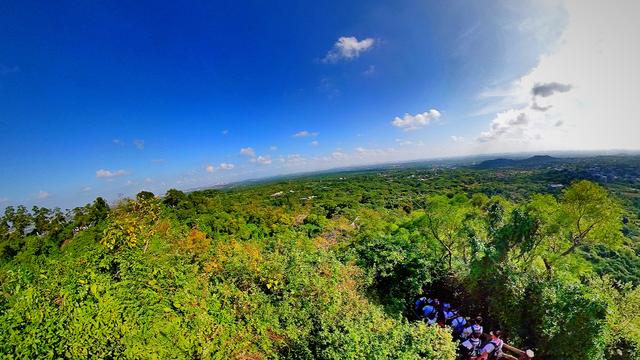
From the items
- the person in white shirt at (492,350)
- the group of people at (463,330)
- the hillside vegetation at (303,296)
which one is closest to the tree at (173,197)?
the hillside vegetation at (303,296)

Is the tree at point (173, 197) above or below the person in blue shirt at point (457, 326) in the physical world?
above

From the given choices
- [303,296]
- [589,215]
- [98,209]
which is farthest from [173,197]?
[589,215]

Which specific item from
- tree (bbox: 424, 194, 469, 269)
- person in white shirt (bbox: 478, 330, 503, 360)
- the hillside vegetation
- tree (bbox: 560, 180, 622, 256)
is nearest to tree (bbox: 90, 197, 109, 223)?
the hillside vegetation

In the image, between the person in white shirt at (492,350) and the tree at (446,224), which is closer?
the person in white shirt at (492,350)

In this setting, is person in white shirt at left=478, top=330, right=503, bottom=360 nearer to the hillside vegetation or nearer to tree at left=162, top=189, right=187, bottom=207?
the hillside vegetation

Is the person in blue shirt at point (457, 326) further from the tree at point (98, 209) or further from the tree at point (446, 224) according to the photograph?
the tree at point (98, 209)

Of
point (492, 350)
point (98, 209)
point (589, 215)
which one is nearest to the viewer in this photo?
point (492, 350)

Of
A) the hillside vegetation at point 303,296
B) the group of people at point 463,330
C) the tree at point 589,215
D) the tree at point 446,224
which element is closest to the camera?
the hillside vegetation at point 303,296

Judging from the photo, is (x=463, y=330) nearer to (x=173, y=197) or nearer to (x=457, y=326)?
(x=457, y=326)
